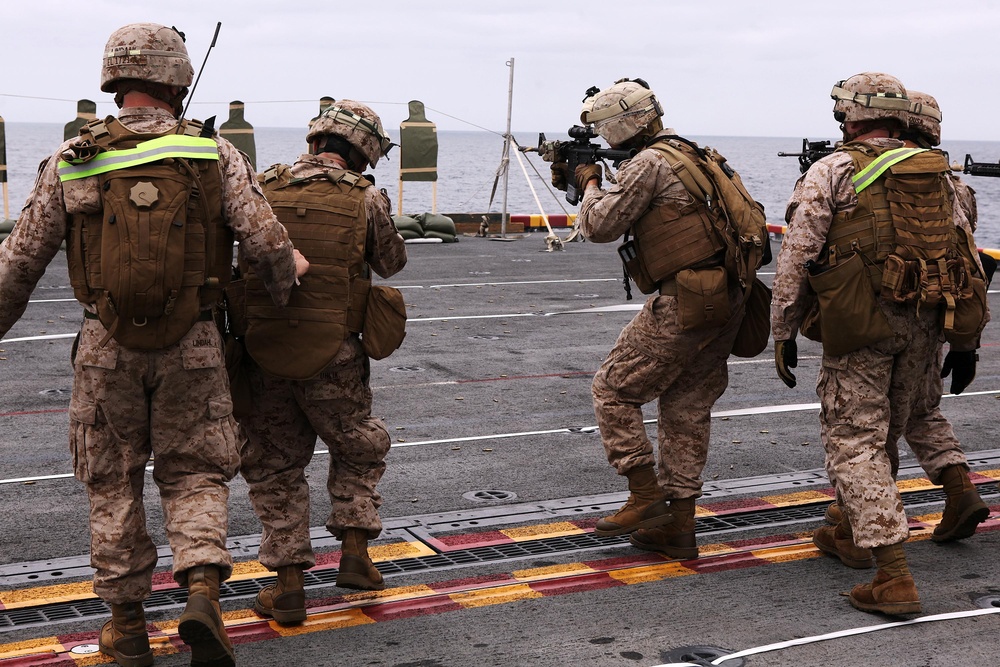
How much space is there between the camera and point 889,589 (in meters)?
4.87

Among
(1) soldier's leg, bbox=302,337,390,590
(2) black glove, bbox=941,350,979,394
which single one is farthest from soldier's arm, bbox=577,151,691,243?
(2) black glove, bbox=941,350,979,394

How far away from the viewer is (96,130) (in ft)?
13.6

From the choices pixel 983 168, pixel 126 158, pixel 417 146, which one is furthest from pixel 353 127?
pixel 417 146

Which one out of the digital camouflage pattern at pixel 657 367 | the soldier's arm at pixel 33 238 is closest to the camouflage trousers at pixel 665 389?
the digital camouflage pattern at pixel 657 367

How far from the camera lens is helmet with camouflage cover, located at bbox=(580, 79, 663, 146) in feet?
18.2

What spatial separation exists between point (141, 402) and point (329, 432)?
89 centimetres

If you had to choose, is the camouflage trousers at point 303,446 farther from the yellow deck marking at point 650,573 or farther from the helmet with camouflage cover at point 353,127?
the yellow deck marking at point 650,573

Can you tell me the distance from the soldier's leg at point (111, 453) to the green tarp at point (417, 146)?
19693 millimetres

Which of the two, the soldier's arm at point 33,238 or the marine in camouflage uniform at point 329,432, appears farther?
the marine in camouflage uniform at point 329,432

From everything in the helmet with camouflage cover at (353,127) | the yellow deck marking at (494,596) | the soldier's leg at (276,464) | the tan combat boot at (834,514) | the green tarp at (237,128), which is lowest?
the yellow deck marking at (494,596)

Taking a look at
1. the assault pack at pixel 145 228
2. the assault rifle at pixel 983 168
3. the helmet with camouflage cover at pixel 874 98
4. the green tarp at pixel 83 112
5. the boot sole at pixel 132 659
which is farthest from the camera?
the green tarp at pixel 83 112

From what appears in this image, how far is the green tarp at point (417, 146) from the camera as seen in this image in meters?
23.8

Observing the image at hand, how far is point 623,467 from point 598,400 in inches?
12.7

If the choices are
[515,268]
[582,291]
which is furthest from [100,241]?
[515,268]
